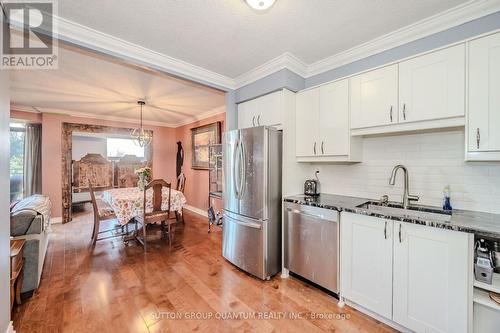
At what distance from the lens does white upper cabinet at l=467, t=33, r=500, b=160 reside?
1.45 metres

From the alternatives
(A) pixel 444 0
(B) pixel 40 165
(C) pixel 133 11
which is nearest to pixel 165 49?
(C) pixel 133 11

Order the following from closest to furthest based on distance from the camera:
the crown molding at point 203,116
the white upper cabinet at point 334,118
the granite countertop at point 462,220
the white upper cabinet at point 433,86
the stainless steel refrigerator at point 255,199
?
1. the granite countertop at point 462,220
2. the white upper cabinet at point 433,86
3. the white upper cabinet at point 334,118
4. the stainless steel refrigerator at point 255,199
5. the crown molding at point 203,116

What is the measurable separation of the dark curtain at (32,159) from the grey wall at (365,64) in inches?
180

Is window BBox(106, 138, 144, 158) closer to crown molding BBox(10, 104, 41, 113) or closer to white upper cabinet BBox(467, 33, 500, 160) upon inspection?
crown molding BBox(10, 104, 41, 113)

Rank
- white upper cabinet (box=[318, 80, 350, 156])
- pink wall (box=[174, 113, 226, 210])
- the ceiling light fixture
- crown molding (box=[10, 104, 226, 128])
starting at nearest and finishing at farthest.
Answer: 1. the ceiling light fixture
2. white upper cabinet (box=[318, 80, 350, 156])
3. crown molding (box=[10, 104, 226, 128])
4. pink wall (box=[174, 113, 226, 210])

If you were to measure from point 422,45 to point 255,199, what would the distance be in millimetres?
2181

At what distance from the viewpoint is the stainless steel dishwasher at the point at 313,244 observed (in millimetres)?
2010

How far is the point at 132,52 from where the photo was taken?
7.14ft

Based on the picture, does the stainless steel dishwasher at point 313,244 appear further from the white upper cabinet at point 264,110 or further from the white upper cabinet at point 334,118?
the white upper cabinet at point 264,110

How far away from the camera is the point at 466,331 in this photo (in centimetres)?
136

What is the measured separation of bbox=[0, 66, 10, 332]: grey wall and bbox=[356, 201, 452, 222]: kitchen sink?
2746 mm

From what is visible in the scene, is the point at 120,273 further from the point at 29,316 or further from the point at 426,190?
the point at 426,190

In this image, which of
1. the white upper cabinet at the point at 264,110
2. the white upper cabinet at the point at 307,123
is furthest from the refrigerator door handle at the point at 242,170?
the white upper cabinet at the point at 307,123

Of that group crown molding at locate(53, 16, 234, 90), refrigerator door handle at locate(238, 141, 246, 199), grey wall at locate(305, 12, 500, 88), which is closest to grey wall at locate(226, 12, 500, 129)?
grey wall at locate(305, 12, 500, 88)
